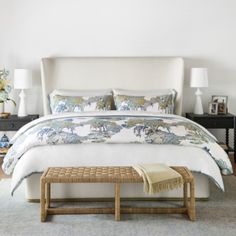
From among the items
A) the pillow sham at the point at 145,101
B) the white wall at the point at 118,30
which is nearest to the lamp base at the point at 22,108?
the white wall at the point at 118,30

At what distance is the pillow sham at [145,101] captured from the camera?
486 centimetres

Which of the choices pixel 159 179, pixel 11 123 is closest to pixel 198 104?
pixel 11 123

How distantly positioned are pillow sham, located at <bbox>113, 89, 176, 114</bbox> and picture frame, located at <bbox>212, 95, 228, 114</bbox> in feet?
2.02

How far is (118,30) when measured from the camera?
5.40 meters

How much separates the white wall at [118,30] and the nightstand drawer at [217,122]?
2.58 feet

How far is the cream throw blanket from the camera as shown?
2.95 m

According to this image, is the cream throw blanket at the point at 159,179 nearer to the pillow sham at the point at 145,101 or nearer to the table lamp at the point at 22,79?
the pillow sham at the point at 145,101

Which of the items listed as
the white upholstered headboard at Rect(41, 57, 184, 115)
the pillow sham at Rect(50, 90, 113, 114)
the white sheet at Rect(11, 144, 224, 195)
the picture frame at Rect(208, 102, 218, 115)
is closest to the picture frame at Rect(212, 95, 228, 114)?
the picture frame at Rect(208, 102, 218, 115)

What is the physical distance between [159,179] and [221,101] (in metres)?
2.67

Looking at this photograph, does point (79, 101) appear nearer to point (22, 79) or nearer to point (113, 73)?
point (113, 73)

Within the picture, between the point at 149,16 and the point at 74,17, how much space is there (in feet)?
3.16

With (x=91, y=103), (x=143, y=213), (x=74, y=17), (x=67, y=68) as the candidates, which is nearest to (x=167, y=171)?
(x=143, y=213)

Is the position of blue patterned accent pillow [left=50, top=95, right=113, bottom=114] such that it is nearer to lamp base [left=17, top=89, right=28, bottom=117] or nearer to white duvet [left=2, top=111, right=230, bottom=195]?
lamp base [left=17, top=89, right=28, bottom=117]

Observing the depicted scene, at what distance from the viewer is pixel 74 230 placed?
9.59 ft
